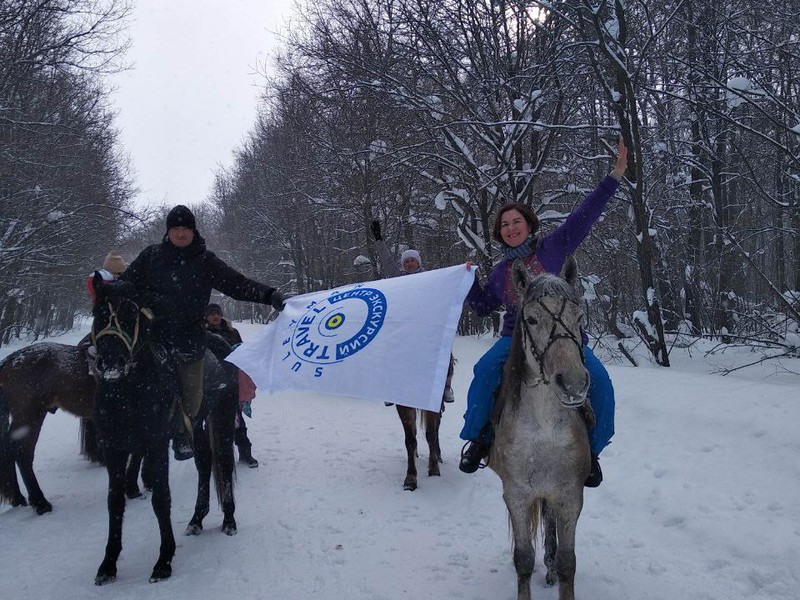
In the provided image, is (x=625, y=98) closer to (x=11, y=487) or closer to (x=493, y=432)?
(x=493, y=432)

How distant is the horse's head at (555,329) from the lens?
241 centimetres

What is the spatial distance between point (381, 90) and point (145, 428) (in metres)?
10.9

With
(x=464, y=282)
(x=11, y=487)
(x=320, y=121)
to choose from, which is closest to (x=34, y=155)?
(x=320, y=121)

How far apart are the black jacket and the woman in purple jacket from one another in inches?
91.8

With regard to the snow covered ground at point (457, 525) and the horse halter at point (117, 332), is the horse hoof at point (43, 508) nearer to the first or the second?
the snow covered ground at point (457, 525)

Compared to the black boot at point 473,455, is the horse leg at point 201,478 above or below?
below

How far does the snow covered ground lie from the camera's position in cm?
362


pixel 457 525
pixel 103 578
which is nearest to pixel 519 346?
pixel 457 525

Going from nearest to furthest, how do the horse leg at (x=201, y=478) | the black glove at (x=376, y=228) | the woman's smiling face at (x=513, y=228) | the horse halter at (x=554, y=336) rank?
the horse halter at (x=554, y=336) → the woman's smiling face at (x=513, y=228) → the horse leg at (x=201, y=478) → the black glove at (x=376, y=228)

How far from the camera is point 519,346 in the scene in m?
3.04

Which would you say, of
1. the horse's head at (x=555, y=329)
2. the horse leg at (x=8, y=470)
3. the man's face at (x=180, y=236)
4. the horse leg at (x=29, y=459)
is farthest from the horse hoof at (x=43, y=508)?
the horse's head at (x=555, y=329)

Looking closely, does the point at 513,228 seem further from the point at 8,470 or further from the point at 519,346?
the point at 8,470

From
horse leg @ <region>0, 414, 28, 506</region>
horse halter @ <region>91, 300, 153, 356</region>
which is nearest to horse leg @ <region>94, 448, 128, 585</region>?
horse halter @ <region>91, 300, 153, 356</region>

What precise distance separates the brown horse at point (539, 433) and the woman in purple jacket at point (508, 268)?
6.2 inches
